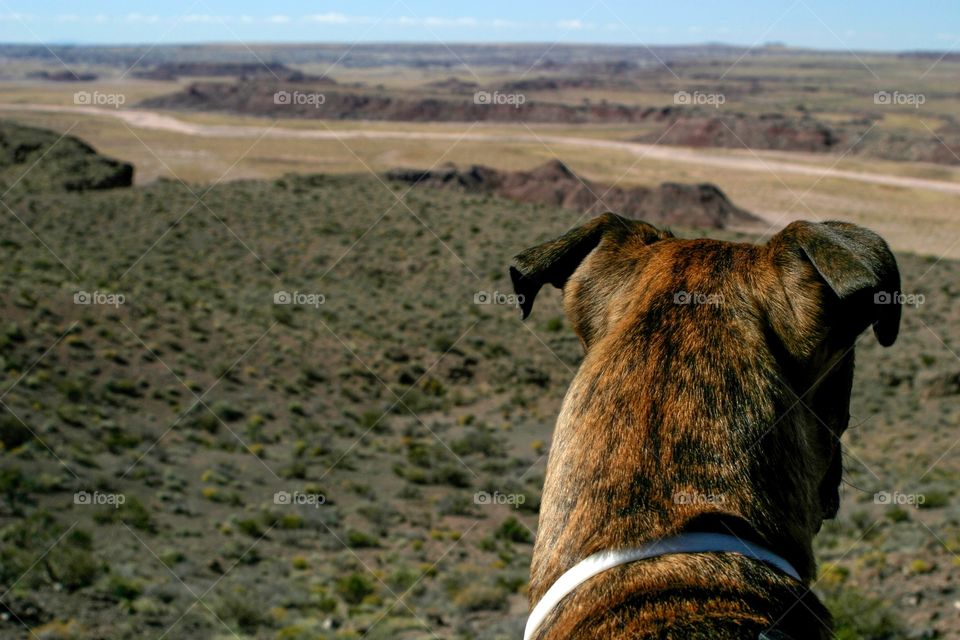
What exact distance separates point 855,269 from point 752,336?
29 centimetres

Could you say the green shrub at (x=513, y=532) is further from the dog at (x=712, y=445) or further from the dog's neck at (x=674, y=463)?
the dog's neck at (x=674, y=463)

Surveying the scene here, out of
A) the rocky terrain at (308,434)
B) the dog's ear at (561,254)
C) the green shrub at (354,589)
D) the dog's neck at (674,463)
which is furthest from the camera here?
the green shrub at (354,589)

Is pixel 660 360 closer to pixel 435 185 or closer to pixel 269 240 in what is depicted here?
pixel 269 240

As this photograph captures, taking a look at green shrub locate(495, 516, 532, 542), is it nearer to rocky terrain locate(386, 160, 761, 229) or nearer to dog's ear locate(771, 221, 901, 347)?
dog's ear locate(771, 221, 901, 347)

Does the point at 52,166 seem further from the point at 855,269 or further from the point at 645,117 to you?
the point at 645,117

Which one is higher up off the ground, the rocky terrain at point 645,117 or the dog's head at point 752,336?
the rocky terrain at point 645,117

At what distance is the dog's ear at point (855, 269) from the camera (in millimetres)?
1844

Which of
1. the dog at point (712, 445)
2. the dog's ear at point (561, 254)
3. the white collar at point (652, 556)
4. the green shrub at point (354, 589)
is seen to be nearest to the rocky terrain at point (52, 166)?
the green shrub at point (354, 589)

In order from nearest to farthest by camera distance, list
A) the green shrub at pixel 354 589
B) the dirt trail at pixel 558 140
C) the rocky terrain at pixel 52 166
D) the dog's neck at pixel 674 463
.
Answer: the dog's neck at pixel 674 463 → the green shrub at pixel 354 589 → the rocky terrain at pixel 52 166 → the dirt trail at pixel 558 140

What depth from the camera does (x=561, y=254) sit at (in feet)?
7.94

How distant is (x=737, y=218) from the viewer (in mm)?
47156

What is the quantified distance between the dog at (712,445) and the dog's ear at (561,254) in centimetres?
21

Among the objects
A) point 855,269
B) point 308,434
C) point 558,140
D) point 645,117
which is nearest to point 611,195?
point 308,434

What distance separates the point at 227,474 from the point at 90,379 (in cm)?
386
